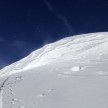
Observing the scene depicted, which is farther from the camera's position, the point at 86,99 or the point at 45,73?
the point at 45,73

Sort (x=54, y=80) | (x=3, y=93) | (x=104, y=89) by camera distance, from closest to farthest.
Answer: (x=104, y=89), (x=3, y=93), (x=54, y=80)

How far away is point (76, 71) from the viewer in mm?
11828

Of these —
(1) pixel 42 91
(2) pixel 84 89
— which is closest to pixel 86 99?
(2) pixel 84 89

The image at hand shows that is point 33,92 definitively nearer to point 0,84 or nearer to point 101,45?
point 0,84

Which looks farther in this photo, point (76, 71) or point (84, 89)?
point (76, 71)

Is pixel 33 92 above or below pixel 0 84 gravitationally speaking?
below

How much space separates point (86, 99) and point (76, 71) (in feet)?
13.4

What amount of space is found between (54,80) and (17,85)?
1759 mm

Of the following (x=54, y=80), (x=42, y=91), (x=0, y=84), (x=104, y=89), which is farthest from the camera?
(x=0, y=84)

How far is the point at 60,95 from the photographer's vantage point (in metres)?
8.56

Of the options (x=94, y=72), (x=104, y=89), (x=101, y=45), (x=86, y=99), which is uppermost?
(x=101, y=45)

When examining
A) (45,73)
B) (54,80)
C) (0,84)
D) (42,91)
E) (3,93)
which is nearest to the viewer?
(42,91)

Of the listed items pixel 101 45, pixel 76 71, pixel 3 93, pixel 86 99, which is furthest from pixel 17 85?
pixel 101 45

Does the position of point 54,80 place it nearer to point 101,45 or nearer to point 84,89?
point 84,89
